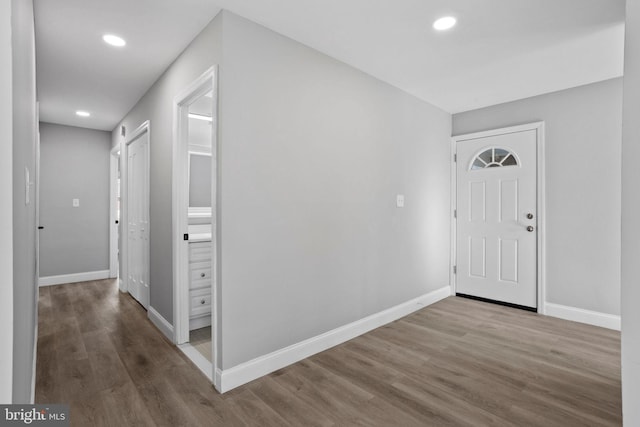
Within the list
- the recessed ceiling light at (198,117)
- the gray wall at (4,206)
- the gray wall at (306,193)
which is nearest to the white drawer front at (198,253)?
the gray wall at (306,193)

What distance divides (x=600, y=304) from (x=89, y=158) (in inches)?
282

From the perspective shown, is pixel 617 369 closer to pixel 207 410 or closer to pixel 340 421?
pixel 340 421

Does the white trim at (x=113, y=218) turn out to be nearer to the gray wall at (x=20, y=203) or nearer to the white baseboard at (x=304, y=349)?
the white baseboard at (x=304, y=349)

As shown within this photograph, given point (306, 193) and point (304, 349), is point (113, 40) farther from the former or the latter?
point (304, 349)

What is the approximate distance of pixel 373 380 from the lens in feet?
7.29

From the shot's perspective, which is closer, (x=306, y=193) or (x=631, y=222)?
(x=631, y=222)

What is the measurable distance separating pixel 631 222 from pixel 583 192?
112 inches

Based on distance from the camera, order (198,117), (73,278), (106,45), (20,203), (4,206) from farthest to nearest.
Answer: (73,278) < (198,117) < (106,45) < (20,203) < (4,206)

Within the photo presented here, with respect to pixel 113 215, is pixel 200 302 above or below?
below

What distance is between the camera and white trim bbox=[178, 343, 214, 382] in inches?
91.0

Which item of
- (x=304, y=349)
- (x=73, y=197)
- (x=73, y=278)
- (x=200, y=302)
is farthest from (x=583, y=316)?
(x=73, y=197)

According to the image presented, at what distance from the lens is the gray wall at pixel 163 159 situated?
101 inches

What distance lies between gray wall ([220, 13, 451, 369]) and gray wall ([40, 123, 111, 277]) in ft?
14.4

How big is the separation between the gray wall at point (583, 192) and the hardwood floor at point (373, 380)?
47 centimetres
